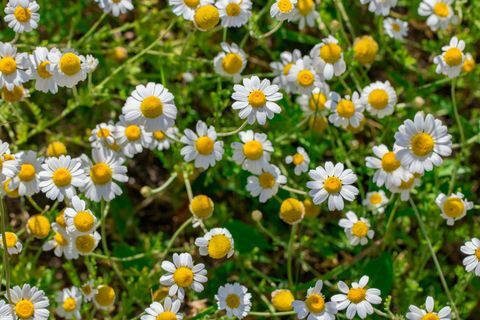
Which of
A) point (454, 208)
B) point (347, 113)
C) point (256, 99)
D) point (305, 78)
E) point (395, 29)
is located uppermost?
point (395, 29)

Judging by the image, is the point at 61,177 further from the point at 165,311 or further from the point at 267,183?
the point at 267,183

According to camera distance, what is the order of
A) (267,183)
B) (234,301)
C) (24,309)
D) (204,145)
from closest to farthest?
(24,309) → (234,301) → (204,145) → (267,183)

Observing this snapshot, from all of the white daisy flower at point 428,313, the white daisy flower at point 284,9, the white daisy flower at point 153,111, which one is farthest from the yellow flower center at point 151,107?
the white daisy flower at point 428,313

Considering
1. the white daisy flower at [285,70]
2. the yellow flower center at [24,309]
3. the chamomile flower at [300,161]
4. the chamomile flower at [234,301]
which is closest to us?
the yellow flower center at [24,309]

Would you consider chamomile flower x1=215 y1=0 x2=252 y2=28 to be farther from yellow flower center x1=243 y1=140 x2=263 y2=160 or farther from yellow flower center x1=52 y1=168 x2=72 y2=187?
yellow flower center x1=52 y1=168 x2=72 y2=187

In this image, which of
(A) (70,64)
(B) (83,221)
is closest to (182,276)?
(B) (83,221)

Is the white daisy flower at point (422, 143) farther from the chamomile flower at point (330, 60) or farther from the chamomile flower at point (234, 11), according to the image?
the chamomile flower at point (234, 11)

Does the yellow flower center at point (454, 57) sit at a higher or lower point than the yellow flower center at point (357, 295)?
higher
